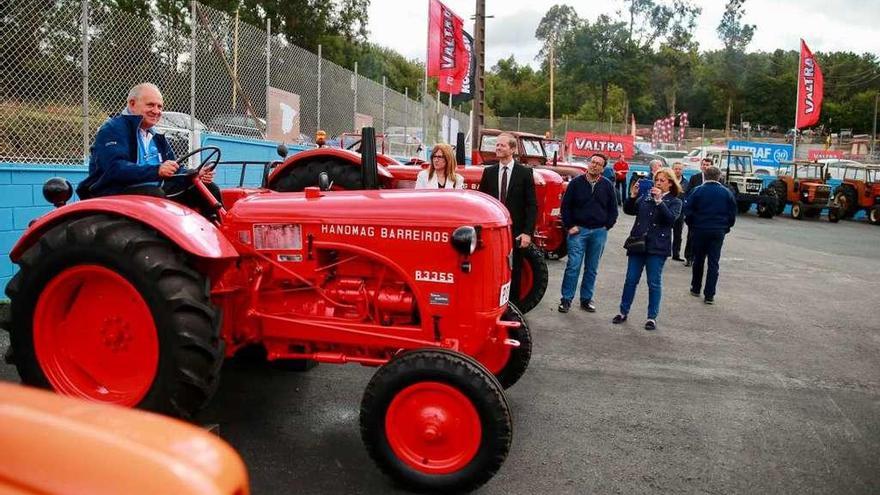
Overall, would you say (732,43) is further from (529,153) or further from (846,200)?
(529,153)

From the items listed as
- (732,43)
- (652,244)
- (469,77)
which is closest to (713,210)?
(652,244)

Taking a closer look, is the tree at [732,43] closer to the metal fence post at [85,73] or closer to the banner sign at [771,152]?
the banner sign at [771,152]

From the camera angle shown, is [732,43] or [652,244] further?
[732,43]

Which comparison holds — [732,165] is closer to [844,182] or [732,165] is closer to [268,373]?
[844,182]

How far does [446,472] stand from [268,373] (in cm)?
194

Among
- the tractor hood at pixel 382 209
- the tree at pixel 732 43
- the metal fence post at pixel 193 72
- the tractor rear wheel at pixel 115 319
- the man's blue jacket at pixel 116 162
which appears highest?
the tree at pixel 732 43

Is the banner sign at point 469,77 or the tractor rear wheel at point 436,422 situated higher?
the banner sign at point 469,77

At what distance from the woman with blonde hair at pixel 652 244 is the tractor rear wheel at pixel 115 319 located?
14.3 feet

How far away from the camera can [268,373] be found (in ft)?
14.6

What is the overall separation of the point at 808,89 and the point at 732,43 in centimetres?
4612

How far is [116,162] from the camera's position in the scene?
342 cm

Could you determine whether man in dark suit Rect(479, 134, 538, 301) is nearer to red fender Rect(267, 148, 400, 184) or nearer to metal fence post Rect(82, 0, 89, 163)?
red fender Rect(267, 148, 400, 184)

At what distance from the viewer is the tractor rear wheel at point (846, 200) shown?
64.2ft

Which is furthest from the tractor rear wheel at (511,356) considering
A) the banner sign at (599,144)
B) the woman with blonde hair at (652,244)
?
the banner sign at (599,144)
